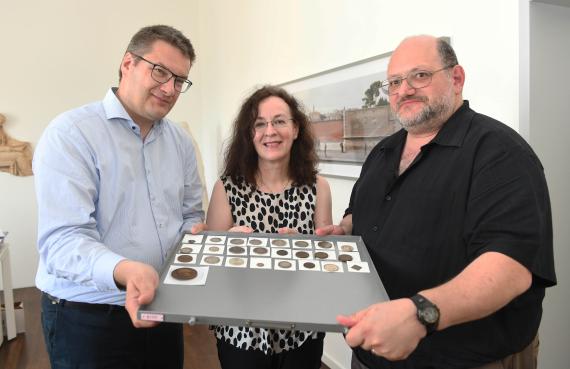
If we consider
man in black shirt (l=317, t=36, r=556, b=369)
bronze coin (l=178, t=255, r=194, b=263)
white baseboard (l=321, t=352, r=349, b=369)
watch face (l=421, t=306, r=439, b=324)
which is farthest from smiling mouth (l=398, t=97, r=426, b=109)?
white baseboard (l=321, t=352, r=349, b=369)

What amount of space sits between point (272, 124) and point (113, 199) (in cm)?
73

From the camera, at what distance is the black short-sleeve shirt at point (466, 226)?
3.52 ft

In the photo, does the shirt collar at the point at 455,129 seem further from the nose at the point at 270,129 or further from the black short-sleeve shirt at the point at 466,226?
the nose at the point at 270,129

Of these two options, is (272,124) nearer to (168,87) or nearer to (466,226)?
(168,87)

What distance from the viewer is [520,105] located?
5.67 ft

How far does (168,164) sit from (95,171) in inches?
11.8

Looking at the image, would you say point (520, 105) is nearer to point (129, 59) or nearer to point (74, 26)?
point (129, 59)

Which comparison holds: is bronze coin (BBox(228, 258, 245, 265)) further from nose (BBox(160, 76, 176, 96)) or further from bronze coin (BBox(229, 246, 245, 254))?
nose (BBox(160, 76, 176, 96))

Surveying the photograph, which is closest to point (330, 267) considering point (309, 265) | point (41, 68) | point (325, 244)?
point (309, 265)

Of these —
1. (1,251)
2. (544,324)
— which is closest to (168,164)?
(544,324)

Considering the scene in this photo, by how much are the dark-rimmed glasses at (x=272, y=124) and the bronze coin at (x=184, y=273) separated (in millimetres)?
802

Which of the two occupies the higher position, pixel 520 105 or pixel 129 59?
pixel 129 59

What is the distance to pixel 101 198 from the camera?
1463 mm

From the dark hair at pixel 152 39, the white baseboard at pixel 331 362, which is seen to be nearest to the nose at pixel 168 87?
the dark hair at pixel 152 39
